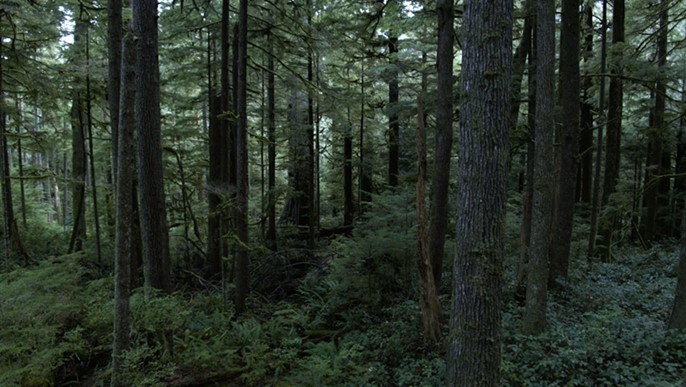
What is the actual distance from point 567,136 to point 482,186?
5.80 meters

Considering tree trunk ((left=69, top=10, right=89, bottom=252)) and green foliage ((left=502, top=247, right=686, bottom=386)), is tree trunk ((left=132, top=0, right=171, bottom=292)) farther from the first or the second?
green foliage ((left=502, top=247, right=686, bottom=386))

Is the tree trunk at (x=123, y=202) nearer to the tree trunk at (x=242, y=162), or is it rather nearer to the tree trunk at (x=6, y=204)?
the tree trunk at (x=242, y=162)

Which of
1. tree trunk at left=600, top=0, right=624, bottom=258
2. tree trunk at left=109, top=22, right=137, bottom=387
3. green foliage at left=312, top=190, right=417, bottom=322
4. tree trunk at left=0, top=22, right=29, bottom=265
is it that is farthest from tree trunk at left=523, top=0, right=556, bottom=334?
tree trunk at left=0, top=22, right=29, bottom=265

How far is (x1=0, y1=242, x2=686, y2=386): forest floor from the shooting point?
4965mm

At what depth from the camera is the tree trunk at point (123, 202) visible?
4.37 meters

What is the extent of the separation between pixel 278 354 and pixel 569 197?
7.00m

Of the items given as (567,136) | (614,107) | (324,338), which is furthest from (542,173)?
(614,107)

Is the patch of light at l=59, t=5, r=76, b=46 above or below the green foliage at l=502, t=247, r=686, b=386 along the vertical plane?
above

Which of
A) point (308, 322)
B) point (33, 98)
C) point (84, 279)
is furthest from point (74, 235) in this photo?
point (308, 322)

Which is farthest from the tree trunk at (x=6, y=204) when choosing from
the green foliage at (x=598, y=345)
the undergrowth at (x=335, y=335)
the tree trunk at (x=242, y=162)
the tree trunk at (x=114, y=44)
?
the green foliage at (x=598, y=345)

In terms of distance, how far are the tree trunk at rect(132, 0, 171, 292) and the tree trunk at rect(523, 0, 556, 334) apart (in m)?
6.77

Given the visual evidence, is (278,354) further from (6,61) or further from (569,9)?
(6,61)

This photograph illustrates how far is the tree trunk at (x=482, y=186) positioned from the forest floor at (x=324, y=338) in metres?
1.46

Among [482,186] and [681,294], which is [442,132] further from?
[681,294]
